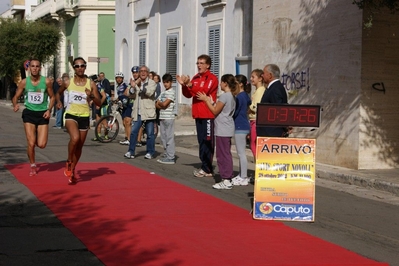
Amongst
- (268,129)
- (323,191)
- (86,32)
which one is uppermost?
(86,32)

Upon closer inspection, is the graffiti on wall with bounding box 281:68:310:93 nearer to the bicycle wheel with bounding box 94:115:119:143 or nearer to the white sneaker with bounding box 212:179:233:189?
the white sneaker with bounding box 212:179:233:189

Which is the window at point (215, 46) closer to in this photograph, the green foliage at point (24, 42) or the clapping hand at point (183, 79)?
the clapping hand at point (183, 79)

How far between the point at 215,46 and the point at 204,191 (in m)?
14.2

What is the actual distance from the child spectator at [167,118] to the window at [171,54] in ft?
43.1

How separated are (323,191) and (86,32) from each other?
34.3m

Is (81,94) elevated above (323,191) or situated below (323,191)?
above

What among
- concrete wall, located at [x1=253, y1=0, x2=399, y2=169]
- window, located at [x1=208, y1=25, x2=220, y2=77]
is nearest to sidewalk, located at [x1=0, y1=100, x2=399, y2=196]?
concrete wall, located at [x1=253, y1=0, x2=399, y2=169]

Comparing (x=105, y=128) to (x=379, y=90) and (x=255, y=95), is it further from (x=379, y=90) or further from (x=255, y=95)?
(x=379, y=90)

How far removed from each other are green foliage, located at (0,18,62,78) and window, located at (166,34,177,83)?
23.8 meters

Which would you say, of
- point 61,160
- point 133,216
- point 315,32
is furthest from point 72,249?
point 315,32

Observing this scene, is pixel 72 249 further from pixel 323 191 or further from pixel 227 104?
pixel 323 191

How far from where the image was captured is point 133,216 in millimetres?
9391

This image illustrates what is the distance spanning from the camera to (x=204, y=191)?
1174cm

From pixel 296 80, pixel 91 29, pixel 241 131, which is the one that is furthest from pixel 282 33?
pixel 91 29
